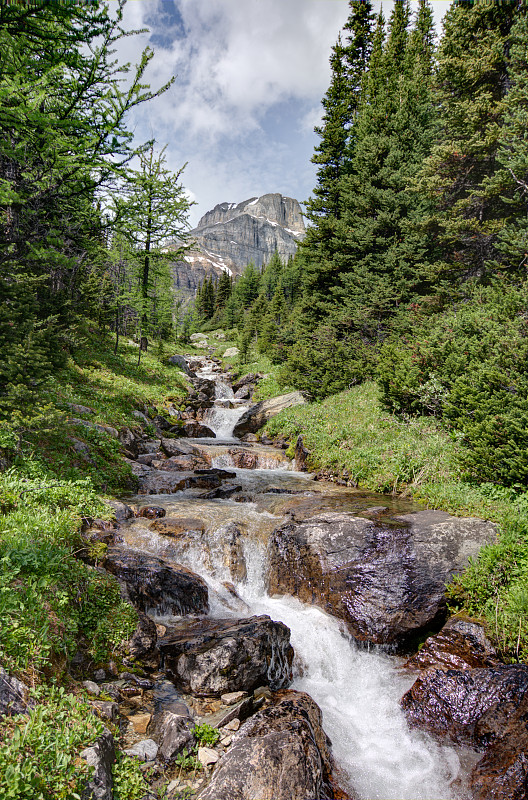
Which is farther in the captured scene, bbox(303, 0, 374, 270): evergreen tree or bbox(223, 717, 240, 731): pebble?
bbox(303, 0, 374, 270): evergreen tree

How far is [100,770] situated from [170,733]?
125cm

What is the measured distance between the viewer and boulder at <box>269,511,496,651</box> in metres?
6.91

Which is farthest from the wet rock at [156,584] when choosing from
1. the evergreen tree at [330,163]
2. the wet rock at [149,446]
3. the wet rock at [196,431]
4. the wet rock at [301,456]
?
the evergreen tree at [330,163]

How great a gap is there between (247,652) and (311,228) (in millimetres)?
25502

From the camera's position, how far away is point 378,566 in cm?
748

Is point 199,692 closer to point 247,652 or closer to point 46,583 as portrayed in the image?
point 247,652

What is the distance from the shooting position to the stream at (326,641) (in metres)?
4.66

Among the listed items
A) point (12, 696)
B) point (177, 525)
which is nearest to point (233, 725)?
point (12, 696)

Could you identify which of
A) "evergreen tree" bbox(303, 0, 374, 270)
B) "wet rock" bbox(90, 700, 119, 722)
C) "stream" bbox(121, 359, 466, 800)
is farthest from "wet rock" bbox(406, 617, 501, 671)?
"evergreen tree" bbox(303, 0, 374, 270)

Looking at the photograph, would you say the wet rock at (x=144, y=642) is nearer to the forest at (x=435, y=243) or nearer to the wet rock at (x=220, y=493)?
the wet rock at (x=220, y=493)

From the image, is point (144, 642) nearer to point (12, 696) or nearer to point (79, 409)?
point (12, 696)

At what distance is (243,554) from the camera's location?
28.6ft

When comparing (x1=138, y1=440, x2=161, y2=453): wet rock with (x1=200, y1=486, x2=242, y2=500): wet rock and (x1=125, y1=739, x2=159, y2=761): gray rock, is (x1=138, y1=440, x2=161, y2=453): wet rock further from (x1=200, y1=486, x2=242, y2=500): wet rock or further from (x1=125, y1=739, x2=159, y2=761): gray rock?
(x1=125, y1=739, x2=159, y2=761): gray rock

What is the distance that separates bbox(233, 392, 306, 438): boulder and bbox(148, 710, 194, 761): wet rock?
1738cm
